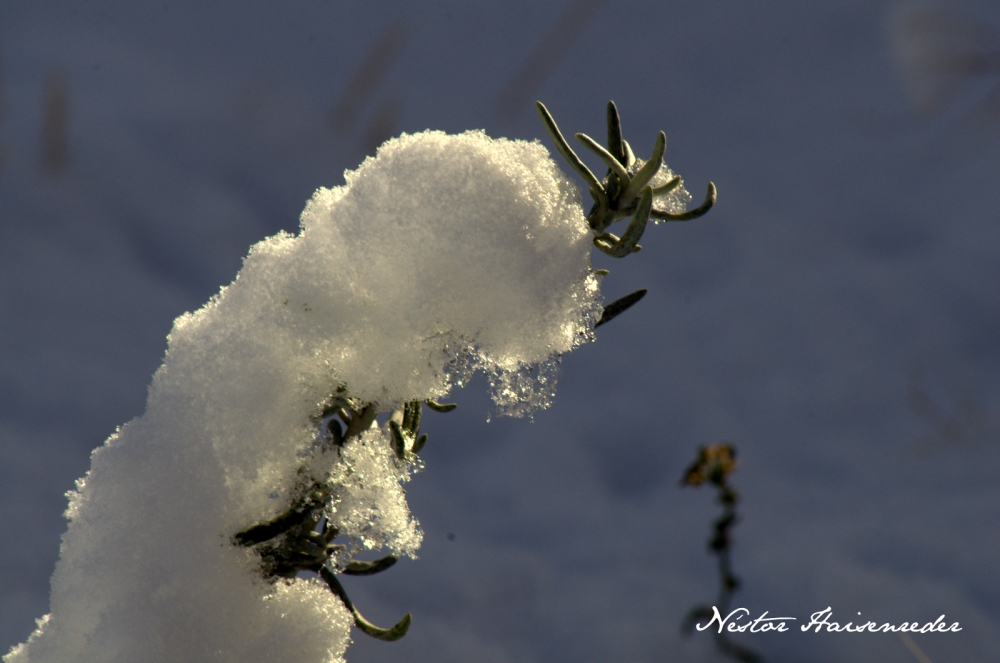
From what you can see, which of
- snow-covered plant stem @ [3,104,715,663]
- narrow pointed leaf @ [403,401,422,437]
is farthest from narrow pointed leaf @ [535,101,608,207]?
narrow pointed leaf @ [403,401,422,437]

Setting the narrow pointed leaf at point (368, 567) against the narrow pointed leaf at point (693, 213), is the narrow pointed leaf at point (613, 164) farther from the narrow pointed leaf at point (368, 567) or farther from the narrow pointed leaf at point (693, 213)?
the narrow pointed leaf at point (368, 567)

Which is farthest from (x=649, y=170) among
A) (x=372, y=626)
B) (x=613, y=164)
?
(x=372, y=626)

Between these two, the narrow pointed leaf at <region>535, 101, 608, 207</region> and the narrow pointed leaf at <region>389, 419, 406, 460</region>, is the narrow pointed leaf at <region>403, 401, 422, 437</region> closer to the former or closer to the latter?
the narrow pointed leaf at <region>389, 419, 406, 460</region>

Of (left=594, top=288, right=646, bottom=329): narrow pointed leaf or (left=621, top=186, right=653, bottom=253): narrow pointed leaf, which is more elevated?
(left=594, top=288, right=646, bottom=329): narrow pointed leaf

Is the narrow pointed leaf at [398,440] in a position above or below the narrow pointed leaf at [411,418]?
below

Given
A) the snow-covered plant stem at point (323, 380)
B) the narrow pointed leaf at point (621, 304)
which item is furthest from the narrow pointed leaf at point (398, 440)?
the narrow pointed leaf at point (621, 304)

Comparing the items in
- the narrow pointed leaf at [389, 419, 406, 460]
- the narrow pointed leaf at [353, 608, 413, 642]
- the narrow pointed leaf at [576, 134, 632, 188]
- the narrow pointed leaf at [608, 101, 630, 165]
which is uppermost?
the narrow pointed leaf at [608, 101, 630, 165]

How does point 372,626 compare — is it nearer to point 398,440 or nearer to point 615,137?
point 398,440

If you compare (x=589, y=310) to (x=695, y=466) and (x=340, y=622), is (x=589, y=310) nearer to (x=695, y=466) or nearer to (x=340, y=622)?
(x=340, y=622)
